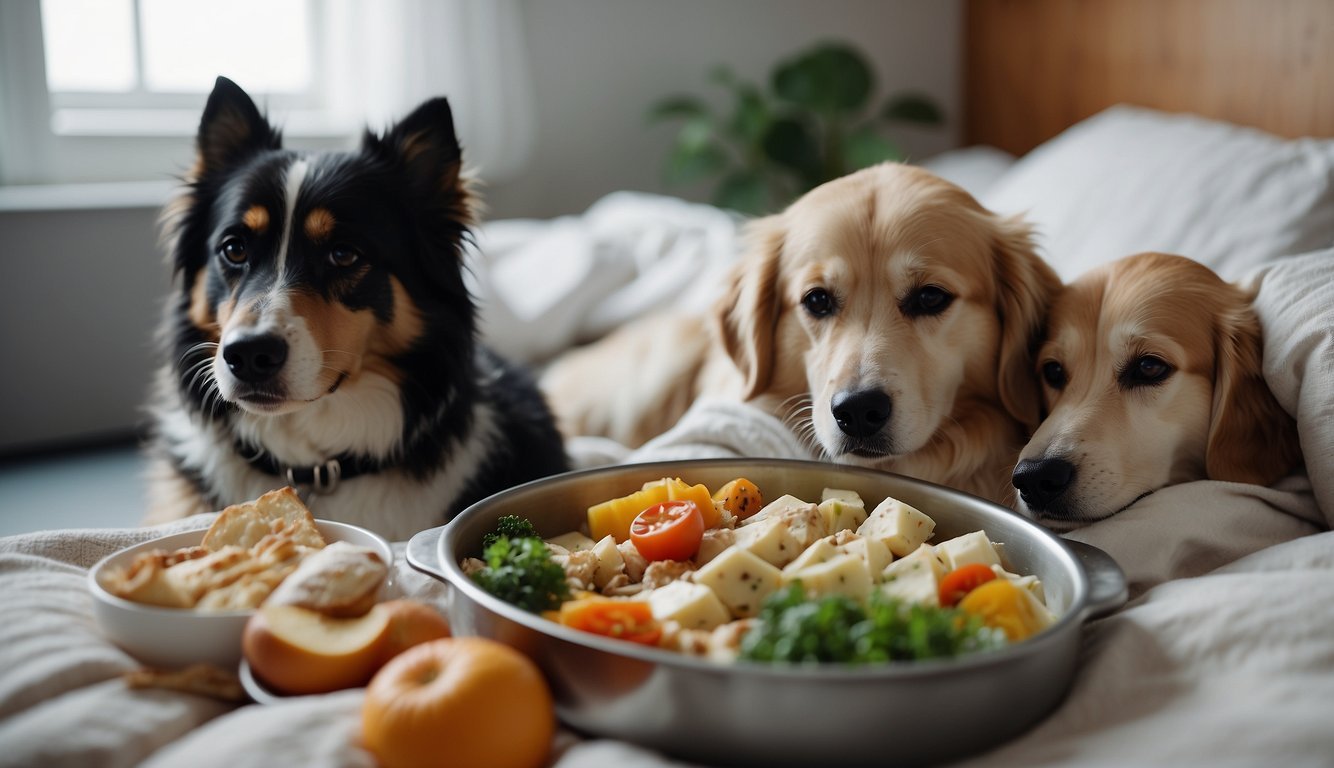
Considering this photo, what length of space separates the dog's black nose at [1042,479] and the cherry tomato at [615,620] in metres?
0.69

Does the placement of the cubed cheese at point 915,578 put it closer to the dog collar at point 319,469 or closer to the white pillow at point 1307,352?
the white pillow at point 1307,352

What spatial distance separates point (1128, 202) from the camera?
7.40 ft

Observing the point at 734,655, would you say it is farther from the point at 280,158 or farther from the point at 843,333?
the point at 280,158

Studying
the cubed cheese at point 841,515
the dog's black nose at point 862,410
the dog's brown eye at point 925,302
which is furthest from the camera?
the dog's brown eye at point 925,302

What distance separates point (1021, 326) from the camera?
169 cm

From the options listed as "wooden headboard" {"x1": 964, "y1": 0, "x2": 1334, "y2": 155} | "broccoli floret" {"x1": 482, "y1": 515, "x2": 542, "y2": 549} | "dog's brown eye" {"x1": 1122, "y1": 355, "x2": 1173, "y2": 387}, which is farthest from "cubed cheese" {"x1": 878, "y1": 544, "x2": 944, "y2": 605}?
"wooden headboard" {"x1": 964, "y1": 0, "x2": 1334, "y2": 155}

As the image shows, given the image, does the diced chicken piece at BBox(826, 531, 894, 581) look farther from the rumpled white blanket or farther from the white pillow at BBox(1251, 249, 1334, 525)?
the white pillow at BBox(1251, 249, 1334, 525)

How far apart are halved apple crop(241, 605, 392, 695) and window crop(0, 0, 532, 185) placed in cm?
295

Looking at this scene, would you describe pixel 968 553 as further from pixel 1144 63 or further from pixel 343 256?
pixel 1144 63

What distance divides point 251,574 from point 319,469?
0.76 meters

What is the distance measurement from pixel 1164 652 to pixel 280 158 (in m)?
1.54

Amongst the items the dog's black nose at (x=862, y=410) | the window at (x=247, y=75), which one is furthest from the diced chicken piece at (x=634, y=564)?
the window at (x=247, y=75)

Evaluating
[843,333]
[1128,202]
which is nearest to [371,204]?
[843,333]

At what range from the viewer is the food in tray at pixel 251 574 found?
1024mm
